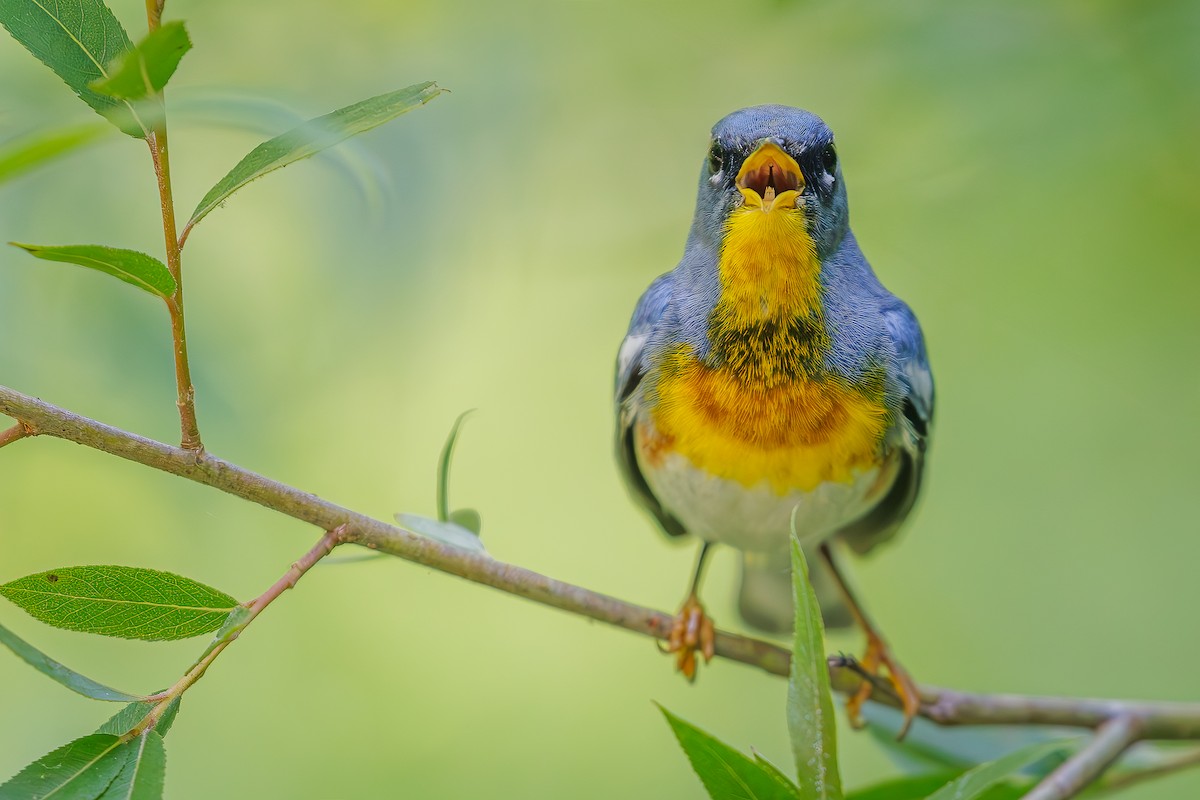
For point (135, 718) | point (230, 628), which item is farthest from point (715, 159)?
point (135, 718)

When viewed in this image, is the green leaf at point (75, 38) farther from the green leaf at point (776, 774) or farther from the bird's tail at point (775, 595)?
the bird's tail at point (775, 595)

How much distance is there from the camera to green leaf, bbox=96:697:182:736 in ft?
4.42

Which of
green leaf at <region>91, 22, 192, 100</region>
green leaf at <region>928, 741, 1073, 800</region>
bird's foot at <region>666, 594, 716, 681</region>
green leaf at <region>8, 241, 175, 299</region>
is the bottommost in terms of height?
bird's foot at <region>666, 594, 716, 681</region>

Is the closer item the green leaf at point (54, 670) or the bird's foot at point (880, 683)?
the green leaf at point (54, 670)

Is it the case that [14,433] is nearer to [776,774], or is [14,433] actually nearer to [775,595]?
[776,774]

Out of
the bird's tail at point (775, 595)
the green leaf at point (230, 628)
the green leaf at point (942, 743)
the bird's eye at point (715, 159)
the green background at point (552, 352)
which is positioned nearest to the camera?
the green leaf at point (230, 628)

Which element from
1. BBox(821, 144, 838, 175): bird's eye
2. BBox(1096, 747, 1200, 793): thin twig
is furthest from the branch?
BBox(821, 144, 838, 175): bird's eye

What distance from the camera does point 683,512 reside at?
2617 mm

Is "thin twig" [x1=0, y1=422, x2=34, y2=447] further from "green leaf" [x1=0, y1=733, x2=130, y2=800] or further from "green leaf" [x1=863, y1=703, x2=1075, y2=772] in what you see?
"green leaf" [x1=863, y1=703, x2=1075, y2=772]

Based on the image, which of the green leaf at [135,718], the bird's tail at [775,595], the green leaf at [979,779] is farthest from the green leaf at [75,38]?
the bird's tail at [775,595]

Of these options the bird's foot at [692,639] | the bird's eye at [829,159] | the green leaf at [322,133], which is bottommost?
the bird's foot at [692,639]

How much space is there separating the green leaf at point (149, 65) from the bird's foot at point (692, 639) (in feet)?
5.94

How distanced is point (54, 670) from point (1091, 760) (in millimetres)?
1776

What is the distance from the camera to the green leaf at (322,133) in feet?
4.25
